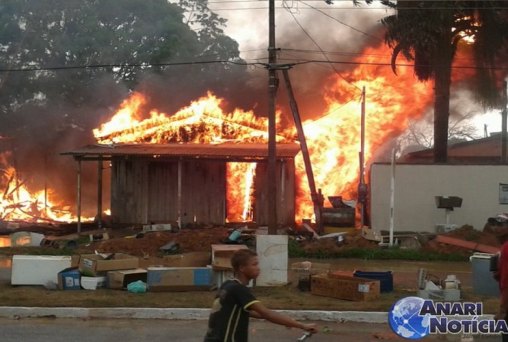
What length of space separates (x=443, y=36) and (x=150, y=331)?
1764 centimetres

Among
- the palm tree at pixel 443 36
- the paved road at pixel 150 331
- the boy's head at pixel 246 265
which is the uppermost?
the palm tree at pixel 443 36

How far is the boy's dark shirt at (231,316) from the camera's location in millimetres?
4230

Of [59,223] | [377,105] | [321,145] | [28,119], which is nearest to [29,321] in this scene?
[59,223]

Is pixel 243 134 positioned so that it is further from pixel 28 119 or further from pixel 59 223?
pixel 28 119

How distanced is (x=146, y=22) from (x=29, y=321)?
25.0 meters

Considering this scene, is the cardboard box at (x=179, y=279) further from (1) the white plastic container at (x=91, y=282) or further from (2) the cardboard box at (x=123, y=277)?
(1) the white plastic container at (x=91, y=282)

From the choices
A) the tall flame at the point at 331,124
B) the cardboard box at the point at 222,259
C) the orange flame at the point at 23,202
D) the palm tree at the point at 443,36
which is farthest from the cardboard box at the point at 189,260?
the orange flame at the point at 23,202

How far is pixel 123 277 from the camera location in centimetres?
1092

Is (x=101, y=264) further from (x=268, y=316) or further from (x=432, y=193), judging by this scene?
(x=432, y=193)

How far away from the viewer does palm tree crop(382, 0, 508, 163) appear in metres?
22.0

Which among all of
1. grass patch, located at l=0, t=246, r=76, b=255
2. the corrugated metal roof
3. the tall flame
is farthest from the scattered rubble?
the tall flame

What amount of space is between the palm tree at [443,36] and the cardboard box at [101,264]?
14.8 metres

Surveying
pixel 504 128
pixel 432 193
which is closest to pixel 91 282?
pixel 432 193

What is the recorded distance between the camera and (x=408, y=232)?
20.1m
